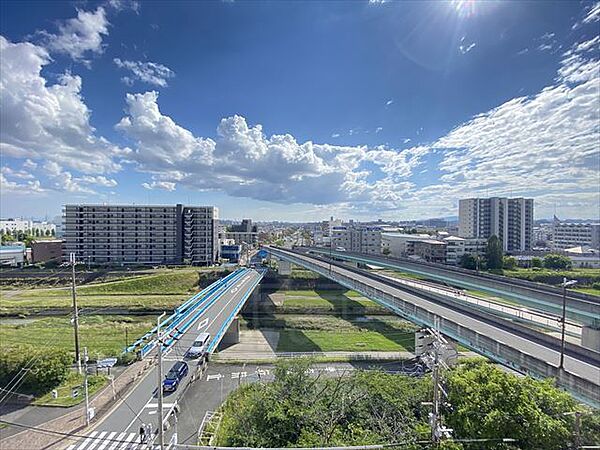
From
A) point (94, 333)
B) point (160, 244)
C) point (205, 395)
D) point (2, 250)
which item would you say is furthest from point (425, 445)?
point (2, 250)

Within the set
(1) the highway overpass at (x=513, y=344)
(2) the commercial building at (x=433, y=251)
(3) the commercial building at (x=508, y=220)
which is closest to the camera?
(1) the highway overpass at (x=513, y=344)

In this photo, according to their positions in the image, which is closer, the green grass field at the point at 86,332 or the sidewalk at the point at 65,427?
the sidewalk at the point at 65,427

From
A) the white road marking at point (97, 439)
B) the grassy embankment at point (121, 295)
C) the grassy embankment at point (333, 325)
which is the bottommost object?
the grassy embankment at point (333, 325)

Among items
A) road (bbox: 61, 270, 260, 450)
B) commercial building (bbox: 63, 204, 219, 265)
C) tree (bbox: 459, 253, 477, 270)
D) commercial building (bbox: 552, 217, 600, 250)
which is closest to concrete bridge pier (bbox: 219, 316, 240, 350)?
road (bbox: 61, 270, 260, 450)

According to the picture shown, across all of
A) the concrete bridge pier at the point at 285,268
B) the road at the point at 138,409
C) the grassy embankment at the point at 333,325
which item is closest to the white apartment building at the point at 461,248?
the grassy embankment at the point at 333,325

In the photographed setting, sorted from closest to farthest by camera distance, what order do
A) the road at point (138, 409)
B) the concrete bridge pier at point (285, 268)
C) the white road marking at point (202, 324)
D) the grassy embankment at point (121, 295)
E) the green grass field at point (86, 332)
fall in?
the road at point (138, 409) < the white road marking at point (202, 324) < the green grass field at point (86, 332) < the grassy embankment at point (121, 295) < the concrete bridge pier at point (285, 268)

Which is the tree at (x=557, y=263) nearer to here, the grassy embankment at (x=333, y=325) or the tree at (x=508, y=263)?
the tree at (x=508, y=263)

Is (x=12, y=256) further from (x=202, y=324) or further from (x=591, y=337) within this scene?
(x=591, y=337)
